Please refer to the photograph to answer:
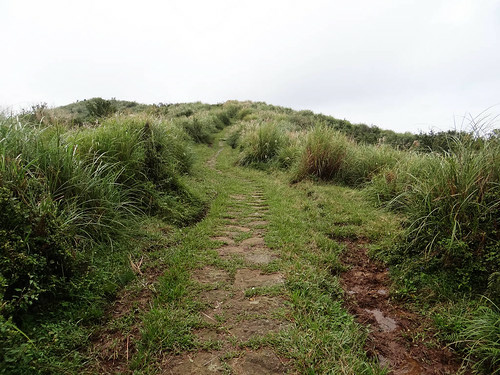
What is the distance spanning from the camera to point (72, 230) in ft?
9.05

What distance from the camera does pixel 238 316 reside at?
Answer: 2311 mm

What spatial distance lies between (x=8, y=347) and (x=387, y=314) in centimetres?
272

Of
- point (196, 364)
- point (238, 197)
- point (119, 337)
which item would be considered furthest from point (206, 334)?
point (238, 197)

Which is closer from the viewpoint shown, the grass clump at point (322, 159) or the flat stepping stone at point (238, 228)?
the flat stepping stone at point (238, 228)

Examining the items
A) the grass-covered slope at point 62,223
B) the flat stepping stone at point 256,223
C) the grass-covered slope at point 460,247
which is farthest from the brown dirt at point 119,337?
the grass-covered slope at point 460,247

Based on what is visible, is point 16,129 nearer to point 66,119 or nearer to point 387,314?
point 66,119

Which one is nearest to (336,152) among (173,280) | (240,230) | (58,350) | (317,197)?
(317,197)

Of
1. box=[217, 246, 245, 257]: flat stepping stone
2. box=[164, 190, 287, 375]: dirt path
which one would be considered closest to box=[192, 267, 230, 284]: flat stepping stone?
box=[164, 190, 287, 375]: dirt path

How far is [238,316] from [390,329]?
4.14 ft

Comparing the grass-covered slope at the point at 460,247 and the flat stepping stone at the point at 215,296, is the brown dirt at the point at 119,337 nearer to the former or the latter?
the flat stepping stone at the point at 215,296

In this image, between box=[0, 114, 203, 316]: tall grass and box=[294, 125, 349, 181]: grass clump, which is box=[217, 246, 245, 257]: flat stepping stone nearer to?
box=[0, 114, 203, 316]: tall grass

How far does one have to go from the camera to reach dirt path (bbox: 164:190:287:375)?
1840mm

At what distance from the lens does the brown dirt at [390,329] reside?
1.99 meters

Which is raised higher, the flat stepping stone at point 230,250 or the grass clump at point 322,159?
the grass clump at point 322,159
